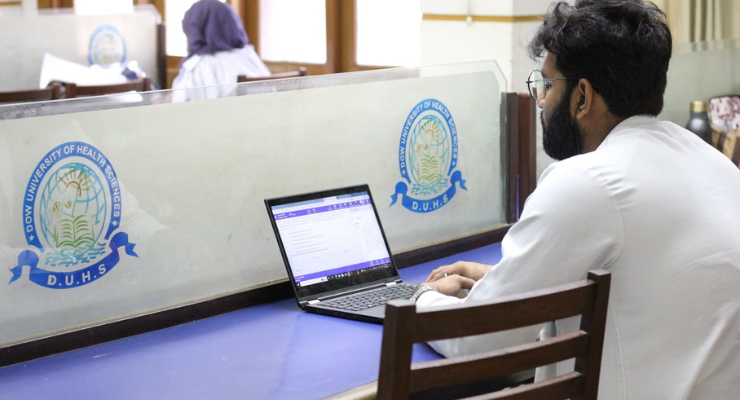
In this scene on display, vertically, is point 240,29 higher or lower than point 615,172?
higher

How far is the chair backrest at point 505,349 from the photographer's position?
1.05 metres

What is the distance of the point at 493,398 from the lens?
1.15 m

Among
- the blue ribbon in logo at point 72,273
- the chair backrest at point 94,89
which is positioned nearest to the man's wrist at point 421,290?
the blue ribbon in logo at point 72,273

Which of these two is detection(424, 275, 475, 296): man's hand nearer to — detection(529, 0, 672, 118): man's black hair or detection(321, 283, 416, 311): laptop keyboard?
detection(321, 283, 416, 311): laptop keyboard

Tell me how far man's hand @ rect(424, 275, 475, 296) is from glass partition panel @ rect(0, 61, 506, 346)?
366 millimetres

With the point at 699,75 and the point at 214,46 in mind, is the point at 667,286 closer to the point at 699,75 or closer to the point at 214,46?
the point at 699,75

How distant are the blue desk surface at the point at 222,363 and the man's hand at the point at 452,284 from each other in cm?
12

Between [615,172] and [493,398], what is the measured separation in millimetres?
356

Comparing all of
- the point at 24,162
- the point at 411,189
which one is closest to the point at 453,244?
the point at 411,189

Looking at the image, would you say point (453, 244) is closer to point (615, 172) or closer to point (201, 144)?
point (201, 144)

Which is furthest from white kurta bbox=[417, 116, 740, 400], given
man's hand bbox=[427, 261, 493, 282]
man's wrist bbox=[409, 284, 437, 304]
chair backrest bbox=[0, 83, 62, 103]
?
chair backrest bbox=[0, 83, 62, 103]

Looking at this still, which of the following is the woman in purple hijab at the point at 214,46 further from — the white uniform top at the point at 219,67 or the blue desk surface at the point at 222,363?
the blue desk surface at the point at 222,363

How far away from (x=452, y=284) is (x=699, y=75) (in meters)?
1.71

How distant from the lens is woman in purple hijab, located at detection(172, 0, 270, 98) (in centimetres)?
466
